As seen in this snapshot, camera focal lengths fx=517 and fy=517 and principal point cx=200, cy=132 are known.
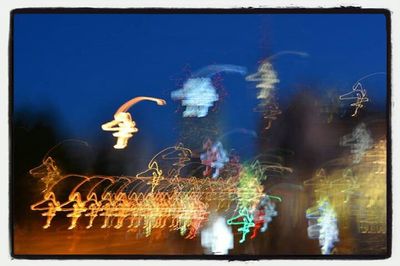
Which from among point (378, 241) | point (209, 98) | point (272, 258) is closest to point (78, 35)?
point (209, 98)

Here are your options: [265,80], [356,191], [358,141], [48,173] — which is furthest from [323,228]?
[48,173]

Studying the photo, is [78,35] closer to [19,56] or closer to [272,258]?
[19,56]

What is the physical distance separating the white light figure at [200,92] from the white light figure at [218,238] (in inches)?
17.8

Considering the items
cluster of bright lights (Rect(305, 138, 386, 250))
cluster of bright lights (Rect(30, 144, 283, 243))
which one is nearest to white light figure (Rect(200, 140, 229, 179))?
cluster of bright lights (Rect(30, 144, 283, 243))

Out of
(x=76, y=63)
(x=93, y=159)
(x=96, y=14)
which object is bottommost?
(x=93, y=159)

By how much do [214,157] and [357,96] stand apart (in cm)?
64

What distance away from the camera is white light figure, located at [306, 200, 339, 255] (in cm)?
210

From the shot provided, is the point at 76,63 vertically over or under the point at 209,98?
over

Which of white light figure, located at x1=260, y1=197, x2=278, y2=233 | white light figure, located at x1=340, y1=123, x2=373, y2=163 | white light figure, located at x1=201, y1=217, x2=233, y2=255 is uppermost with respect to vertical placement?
white light figure, located at x1=340, y1=123, x2=373, y2=163

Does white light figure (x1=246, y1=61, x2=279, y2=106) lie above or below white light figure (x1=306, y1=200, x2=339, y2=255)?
above

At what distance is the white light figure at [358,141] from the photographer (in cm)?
210

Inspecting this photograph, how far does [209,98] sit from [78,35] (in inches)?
23.6

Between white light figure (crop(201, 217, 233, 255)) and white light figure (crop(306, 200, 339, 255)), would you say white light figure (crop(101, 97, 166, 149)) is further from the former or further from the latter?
white light figure (crop(306, 200, 339, 255))

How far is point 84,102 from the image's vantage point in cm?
212
